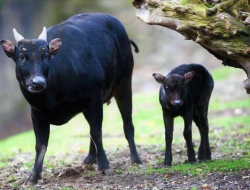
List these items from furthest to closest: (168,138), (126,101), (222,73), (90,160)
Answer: (222,73) → (126,101) → (90,160) → (168,138)

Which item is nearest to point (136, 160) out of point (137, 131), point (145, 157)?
point (145, 157)

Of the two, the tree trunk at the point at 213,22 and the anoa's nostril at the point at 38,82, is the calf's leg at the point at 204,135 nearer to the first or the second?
the tree trunk at the point at 213,22

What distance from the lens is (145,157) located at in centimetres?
1048

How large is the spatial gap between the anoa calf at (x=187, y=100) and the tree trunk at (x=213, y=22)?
0.83 metres

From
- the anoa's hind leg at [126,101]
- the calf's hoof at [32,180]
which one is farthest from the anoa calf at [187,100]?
the calf's hoof at [32,180]

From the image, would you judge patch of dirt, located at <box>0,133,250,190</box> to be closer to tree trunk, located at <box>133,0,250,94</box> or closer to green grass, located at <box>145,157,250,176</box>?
green grass, located at <box>145,157,250,176</box>

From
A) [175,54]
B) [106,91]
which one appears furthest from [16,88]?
[106,91]

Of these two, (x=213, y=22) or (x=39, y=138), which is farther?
(x=39, y=138)

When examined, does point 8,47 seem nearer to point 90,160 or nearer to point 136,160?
point 90,160

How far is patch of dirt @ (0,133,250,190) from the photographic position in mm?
7375

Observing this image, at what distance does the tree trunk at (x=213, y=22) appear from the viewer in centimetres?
748

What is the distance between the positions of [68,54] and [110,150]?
3.74 metres

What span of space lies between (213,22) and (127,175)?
98.4 inches

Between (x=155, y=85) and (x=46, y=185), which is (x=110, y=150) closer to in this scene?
(x=46, y=185)
